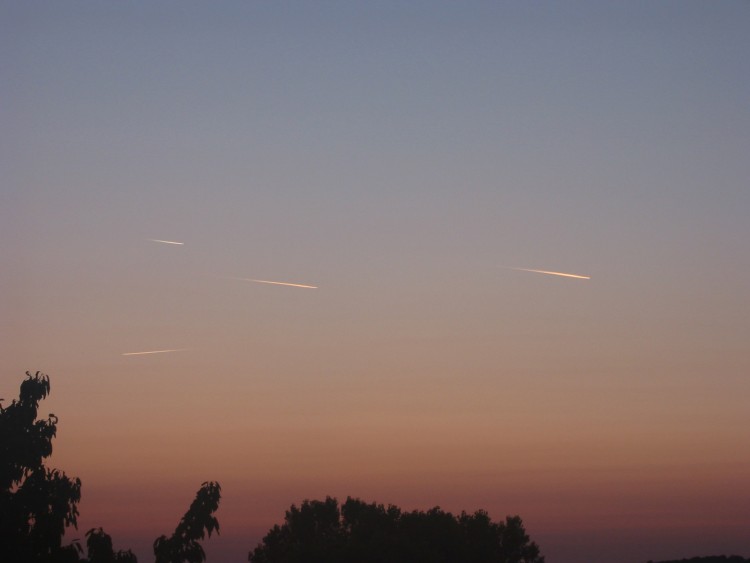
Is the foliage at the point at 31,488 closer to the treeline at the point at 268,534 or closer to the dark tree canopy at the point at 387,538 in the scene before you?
the treeline at the point at 268,534

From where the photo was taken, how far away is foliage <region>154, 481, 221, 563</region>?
107 feet

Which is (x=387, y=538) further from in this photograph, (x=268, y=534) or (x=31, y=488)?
(x=31, y=488)

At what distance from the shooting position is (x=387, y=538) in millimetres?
85938

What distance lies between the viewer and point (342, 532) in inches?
3814

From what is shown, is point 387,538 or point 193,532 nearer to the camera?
point 193,532

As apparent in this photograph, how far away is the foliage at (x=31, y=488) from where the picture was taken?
102ft

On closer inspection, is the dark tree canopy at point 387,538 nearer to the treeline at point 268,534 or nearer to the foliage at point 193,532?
the treeline at point 268,534

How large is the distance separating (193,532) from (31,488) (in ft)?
16.9

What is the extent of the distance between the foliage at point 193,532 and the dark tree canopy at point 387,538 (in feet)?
172

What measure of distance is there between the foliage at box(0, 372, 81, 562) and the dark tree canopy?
178 ft

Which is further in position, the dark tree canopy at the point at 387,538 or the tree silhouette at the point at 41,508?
the dark tree canopy at the point at 387,538

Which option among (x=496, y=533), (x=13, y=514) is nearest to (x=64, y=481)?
(x=13, y=514)

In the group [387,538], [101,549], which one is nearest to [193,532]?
[101,549]

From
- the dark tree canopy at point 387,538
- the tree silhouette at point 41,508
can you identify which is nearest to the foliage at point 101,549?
the tree silhouette at point 41,508
